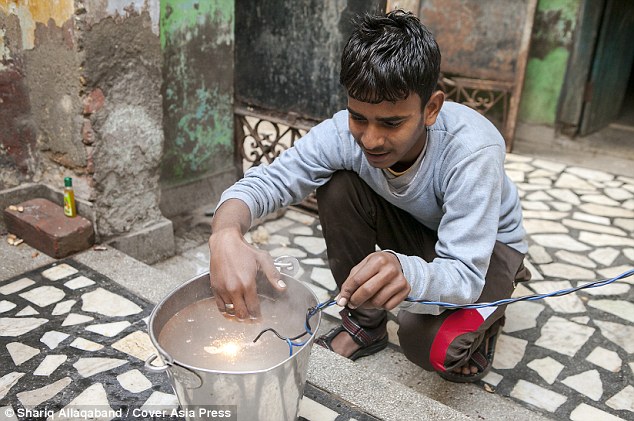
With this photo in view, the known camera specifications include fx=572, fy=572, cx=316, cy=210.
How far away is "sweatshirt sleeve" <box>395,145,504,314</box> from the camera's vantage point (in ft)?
5.31

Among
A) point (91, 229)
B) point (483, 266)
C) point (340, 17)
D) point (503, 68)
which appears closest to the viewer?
point (483, 266)

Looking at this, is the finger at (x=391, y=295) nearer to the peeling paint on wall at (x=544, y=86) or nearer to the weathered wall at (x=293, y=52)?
the weathered wall at (x=293, y=52)

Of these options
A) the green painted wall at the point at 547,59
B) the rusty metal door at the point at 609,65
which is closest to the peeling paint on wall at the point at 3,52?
the green painted wall at the point at 547,59

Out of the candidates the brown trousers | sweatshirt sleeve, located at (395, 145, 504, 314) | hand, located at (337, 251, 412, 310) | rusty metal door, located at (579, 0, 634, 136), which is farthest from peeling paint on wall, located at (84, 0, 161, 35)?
rusty metal door, located at (579, 0, 634, 136)

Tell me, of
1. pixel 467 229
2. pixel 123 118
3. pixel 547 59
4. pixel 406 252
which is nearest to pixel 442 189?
pixel 467 229

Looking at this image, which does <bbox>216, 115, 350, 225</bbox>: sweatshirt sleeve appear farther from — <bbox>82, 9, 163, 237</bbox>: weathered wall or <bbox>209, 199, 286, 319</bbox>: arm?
<bbox>82, 9, 163, 237</bbox>: weathered wall

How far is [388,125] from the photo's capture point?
1665 mm

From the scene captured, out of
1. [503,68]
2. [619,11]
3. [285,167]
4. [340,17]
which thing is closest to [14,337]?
[285,167]

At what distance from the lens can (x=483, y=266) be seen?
1.71 metres

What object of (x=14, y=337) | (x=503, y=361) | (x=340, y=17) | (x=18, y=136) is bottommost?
(x=503, y=361)

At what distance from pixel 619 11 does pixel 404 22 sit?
16.8 feet

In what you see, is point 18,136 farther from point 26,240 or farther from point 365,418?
point 365,418

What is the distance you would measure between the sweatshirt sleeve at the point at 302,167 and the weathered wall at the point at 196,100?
159cm

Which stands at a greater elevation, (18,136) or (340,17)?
(340,17)
